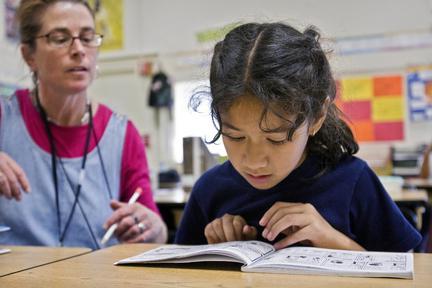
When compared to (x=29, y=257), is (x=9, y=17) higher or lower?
higher

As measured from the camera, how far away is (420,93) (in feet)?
14.0

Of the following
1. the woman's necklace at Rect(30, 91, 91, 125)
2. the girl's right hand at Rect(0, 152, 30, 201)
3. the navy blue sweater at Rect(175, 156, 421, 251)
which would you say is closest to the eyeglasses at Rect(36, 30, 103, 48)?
the woman's necklace at Rect(30, 91, 91, 125)

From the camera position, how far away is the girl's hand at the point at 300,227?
898mm

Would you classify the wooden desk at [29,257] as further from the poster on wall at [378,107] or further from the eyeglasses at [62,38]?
the poster on wall at [378,107]

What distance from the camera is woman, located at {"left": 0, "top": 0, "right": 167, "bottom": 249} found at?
4.53ft

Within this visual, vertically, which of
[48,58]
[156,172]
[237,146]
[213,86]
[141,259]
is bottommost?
[156,172]

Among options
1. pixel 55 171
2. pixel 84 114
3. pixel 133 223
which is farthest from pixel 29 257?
pixel 84 114

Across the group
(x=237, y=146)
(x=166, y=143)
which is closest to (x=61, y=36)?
(x=237, y=146)

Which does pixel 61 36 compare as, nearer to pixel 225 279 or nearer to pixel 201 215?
pixel 201 215

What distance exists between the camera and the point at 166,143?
4066 mm

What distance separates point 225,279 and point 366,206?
45 cm

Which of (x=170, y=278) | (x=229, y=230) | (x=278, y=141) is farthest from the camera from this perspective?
(x=229, y=230)

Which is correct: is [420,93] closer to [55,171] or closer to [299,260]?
[55,171]

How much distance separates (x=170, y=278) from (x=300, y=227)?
0.32 meters
